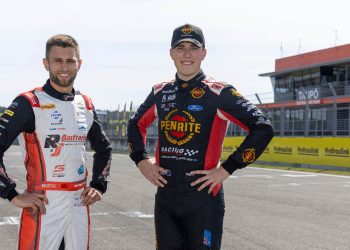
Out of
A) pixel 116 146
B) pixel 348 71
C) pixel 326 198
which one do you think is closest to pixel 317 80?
pixel 348 71

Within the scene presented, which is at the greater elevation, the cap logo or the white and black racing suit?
the cap logo

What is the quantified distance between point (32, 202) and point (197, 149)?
45.6 inches

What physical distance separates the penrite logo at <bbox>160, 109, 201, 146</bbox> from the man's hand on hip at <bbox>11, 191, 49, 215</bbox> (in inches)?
38.7

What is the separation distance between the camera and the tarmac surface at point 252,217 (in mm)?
6305

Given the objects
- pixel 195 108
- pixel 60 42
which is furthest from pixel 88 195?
pixel 60 42

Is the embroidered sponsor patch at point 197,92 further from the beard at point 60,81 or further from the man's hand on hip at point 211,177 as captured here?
the beard at point 60,81

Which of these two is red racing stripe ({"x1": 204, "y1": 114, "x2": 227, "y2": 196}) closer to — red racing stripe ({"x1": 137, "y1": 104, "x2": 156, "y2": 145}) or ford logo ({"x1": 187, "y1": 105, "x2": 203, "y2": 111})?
ford logo ({"x1": 187, "y1": 105, "x2": 203, "y2": 111})

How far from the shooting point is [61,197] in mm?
3211

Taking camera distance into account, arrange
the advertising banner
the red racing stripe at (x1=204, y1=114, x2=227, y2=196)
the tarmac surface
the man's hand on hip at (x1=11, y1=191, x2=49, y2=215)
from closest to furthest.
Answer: the man's hand on hip at (x1=11, y1=191, x2=49, y2=215), the red racing stripe at (x1=204, y1=114, x2=227, y2=196), the tarmac surface, the advertising banner

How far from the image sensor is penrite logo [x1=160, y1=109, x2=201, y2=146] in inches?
134

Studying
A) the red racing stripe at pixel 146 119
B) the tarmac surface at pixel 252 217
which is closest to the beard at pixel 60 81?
the red racing stripe at pixel 146 119

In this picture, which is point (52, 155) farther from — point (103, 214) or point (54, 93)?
point (103, 214)

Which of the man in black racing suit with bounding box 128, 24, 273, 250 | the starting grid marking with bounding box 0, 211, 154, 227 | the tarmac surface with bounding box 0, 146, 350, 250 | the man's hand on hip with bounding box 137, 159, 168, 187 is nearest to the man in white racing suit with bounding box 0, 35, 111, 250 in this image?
the man's hand on hip with bounding box 137, 159, 168, 187

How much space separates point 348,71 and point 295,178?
2364 cm
